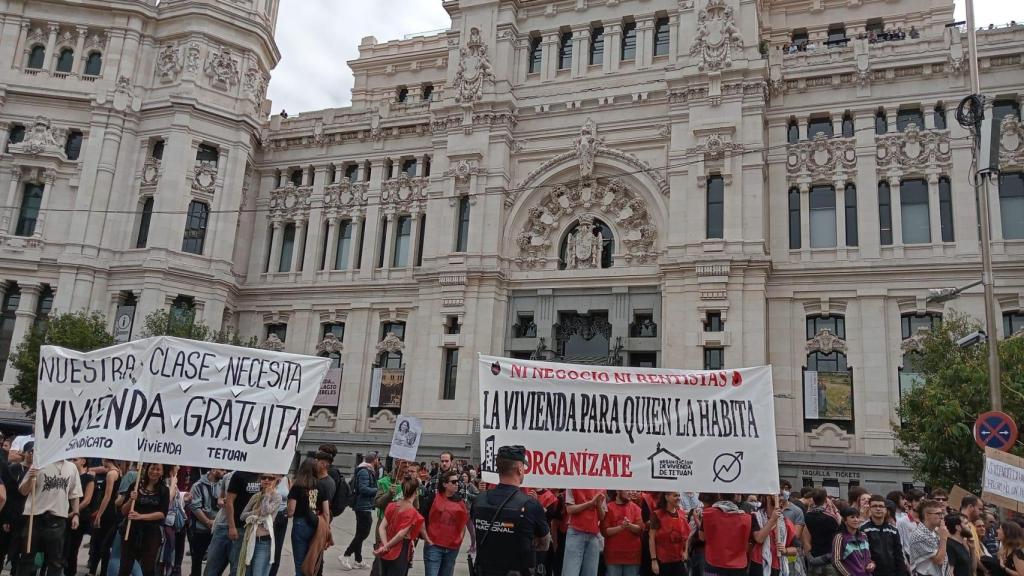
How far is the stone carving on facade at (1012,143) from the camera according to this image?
29.8m

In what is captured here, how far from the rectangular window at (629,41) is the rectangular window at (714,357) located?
14.3 metres

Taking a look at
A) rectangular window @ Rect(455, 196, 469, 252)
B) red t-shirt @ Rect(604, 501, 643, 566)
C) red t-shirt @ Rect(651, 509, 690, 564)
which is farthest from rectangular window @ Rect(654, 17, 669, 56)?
red t-shirt @ Rect(604, 501, 643, 566)

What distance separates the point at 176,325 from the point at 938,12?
37.7 metres

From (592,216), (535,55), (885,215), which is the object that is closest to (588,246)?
(592,216)

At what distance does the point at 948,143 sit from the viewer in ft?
101

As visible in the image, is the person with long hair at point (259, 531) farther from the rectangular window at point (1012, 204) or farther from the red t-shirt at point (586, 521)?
the rectangular window at point (1012, 204)

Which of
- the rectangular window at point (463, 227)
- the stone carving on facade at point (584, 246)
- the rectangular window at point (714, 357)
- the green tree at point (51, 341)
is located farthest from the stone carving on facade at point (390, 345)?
the rectangular window at point (714, 357)

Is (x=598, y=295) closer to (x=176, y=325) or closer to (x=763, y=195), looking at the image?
(x=763, y=195)

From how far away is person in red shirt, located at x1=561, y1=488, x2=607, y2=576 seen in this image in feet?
35.8

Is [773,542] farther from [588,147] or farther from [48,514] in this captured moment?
[588,147]

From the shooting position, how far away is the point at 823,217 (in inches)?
1275

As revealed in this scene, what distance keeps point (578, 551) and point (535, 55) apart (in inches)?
1233

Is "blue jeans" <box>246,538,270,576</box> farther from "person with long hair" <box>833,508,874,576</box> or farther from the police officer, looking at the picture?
"person with long hair" <box>833,508,874,576</box>

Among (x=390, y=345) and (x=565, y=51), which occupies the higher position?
(x=565, y=51)
